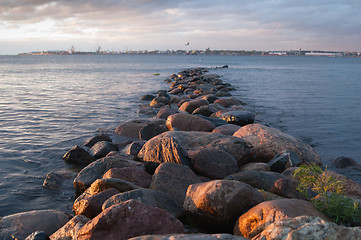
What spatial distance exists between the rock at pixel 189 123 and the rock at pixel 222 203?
18.0 feet

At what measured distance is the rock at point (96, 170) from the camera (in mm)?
5973

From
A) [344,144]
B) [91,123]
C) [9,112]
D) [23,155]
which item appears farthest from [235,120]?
[9,112]

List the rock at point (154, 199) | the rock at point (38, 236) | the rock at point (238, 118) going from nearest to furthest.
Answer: the rock at point (38, 236), the rock at point (154, 199), the rock at point (238, 118)

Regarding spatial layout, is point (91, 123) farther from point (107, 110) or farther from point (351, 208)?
point (351, 208)

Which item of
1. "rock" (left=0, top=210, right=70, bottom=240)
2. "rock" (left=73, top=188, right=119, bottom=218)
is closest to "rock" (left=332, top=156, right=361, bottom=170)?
"rock" (left=73, top=188, right=119, bottom=218)

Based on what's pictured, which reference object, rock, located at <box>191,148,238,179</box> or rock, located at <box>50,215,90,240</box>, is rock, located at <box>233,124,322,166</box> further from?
rock, located at <box>50,215,90,240</box>

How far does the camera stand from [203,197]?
4.09m

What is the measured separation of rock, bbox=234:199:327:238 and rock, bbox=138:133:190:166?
2.19 meters

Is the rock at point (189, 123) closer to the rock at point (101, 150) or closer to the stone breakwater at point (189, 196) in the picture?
the stone breakwater at point (189, 196)

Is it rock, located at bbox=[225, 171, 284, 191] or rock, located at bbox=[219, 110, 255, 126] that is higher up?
rock, located at bbox=[225, 171, 284, 191]

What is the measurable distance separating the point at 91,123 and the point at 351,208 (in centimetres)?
1093

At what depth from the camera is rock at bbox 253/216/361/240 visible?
8.48 feet

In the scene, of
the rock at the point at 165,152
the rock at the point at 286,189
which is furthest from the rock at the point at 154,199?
the rock at the point at 286,189

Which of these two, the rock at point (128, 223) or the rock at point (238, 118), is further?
the rock at point (238, 118)
